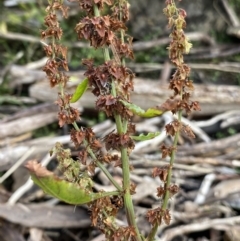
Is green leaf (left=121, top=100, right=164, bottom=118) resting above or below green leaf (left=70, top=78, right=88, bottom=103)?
below

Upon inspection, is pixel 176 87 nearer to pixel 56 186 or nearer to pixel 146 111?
pixel 146 111

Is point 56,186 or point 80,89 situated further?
point 80,89

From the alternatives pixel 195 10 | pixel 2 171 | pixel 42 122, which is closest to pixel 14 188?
pixel 2 171

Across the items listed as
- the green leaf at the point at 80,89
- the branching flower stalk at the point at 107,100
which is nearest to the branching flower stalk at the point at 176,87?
the branching flower stalk at the point at 107,100

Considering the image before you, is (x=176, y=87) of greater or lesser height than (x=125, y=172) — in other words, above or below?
above

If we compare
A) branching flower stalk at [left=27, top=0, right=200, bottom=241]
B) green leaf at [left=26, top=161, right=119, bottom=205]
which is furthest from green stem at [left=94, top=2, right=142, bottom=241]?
green leaf at [left=26, top=161, right=119, bottom=205]

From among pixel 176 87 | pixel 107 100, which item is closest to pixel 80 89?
pixel 107 100

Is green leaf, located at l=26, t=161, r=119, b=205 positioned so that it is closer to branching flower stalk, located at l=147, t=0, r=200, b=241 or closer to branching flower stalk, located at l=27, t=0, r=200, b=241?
branching flower stalk, located at l=27, t=0, r=200, b=241
